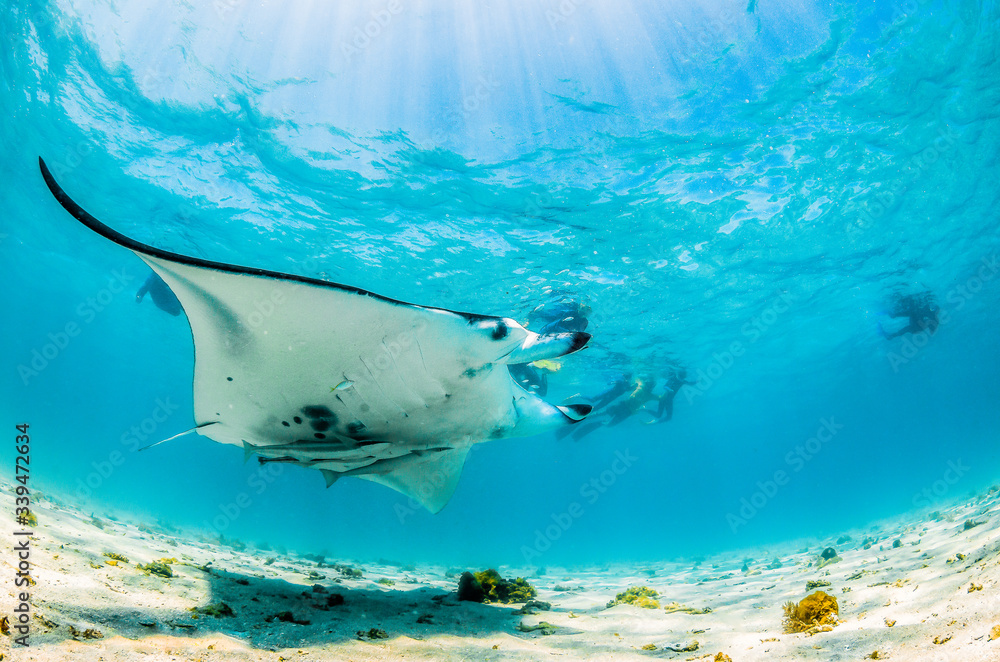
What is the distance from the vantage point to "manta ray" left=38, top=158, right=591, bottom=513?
2.35 metres

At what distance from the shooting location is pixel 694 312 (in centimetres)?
1738

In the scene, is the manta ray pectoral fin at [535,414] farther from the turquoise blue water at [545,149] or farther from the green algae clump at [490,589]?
the turquoise blue water at [545,149]

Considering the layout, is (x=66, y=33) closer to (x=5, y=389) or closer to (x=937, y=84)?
(x=937, y=84)

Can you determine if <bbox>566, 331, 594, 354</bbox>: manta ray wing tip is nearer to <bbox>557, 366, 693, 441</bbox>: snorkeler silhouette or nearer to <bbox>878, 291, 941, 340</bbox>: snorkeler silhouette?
<bbox>557, 366, 693, 441</bbox>: snorkeler silhouette

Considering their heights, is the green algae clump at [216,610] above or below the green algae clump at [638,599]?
above

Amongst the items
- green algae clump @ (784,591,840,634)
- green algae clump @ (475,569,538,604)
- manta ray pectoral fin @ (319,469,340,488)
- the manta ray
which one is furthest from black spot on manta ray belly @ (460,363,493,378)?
green algae clump @ (784,591,840,634)

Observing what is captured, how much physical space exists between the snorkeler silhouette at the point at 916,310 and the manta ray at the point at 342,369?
74.7ft

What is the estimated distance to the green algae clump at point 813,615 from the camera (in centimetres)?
305

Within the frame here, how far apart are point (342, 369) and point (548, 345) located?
4.43 ft

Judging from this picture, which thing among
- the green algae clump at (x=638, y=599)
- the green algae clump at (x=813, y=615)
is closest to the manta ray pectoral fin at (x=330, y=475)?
the green algae clump at (x=638, y=599)

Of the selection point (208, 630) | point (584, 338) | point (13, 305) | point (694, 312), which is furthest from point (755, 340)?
point (13, 305)

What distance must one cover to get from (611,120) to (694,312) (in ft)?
33.8

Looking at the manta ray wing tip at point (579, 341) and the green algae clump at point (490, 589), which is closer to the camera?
the manta ray wing tip at point (579, 341)

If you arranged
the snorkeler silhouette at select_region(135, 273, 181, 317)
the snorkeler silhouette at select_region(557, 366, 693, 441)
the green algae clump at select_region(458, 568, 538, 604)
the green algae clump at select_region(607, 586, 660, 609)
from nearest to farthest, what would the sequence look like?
1. the green algae clump at select_region(458, 568, 538, 604)
2. the green algae clump at select_region(607, 586, 660, 609)
3. the snorkeler silhouette at select_region(135, 273, 181, 317)
4. the snorkeler silhouette at select_region(557, 366, 693, 441)
